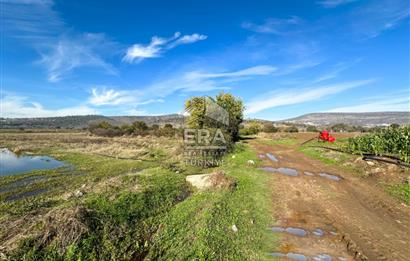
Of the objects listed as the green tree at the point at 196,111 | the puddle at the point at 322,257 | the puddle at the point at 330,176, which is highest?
the green tree at the point at 196,111

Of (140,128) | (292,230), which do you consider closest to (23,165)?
(292,230)

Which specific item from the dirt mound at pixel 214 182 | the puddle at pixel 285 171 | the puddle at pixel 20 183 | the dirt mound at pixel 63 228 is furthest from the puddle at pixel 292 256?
the puddle at pixel 20 183

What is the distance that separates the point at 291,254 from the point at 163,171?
38.5ft

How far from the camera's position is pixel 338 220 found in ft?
30.7

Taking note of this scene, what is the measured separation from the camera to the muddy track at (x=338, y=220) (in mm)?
7211

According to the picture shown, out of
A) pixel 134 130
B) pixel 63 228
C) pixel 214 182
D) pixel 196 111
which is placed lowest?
pixel 214 182

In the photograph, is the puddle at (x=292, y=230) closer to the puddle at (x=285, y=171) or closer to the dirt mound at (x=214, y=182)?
the dirt mound at (x=214, y=182)

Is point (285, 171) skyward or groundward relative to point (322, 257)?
skyward

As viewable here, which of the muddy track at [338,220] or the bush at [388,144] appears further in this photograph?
the bush at [388,144]

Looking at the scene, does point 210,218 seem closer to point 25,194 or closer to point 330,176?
point 25,194

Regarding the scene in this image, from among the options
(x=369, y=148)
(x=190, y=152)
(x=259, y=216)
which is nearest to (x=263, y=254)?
(x=259, y=216)

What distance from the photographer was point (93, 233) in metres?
7.39

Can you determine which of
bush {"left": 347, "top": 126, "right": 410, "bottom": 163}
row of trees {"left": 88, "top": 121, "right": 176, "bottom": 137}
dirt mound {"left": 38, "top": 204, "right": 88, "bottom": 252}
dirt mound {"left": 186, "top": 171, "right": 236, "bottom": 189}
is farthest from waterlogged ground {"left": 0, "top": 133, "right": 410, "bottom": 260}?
row of trees {"left": 88, "top": 121, "right": 176, "bottom": 137}

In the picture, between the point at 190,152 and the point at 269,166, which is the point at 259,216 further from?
the point at 190,152
